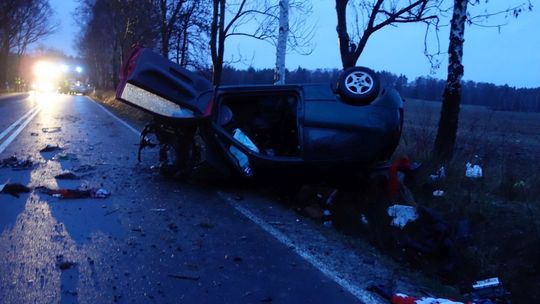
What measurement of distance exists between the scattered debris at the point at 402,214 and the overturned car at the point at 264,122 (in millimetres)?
794

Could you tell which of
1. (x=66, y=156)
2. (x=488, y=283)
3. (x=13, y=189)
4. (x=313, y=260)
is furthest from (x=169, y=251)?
(x=66, y=156)

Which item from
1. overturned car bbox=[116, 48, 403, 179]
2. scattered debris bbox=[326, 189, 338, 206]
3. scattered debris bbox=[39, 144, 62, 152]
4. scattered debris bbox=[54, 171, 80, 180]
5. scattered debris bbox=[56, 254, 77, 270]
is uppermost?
overturned car bbox=[116, 48, 403, 179]

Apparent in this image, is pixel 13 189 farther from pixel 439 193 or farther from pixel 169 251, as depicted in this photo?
pixel 439 193

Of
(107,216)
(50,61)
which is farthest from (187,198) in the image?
(50,61)

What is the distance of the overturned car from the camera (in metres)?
6.13

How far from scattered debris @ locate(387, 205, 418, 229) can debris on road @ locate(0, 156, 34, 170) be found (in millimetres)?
5675

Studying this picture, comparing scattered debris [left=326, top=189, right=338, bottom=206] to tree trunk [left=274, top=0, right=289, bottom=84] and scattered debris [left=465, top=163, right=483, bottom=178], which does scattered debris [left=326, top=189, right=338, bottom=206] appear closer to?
scattered debris [left=465, top=163, right=483, bottom=178]

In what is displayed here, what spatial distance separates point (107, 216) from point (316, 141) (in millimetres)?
2510

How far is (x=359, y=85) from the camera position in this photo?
20.5ft

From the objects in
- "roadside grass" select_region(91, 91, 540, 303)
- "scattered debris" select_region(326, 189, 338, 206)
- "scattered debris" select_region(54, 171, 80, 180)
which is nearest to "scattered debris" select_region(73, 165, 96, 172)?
"scattered debris" select_region(54, 171, 80, 180)

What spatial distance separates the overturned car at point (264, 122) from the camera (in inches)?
241

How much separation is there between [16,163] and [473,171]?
6974 mm

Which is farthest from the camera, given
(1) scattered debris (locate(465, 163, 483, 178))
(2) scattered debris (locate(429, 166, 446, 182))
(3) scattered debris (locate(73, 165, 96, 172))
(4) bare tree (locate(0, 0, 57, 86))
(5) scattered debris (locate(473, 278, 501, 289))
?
(4) bare tree (locate(0, 0, 57, 86))

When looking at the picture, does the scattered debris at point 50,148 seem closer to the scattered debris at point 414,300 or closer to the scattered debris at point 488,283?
the scattered debris at point 414,300
